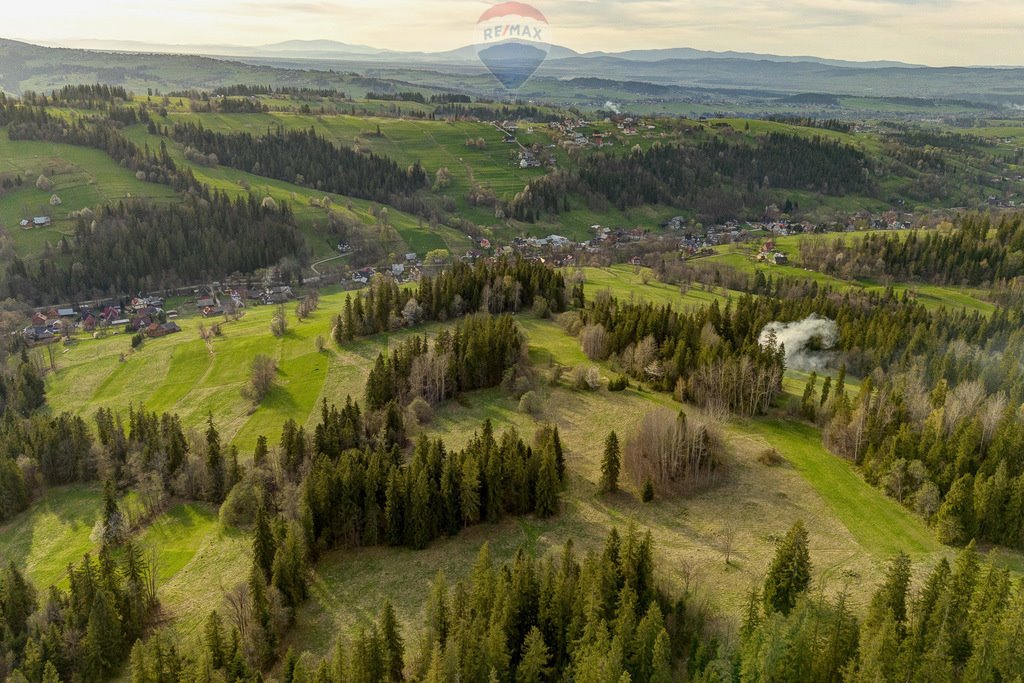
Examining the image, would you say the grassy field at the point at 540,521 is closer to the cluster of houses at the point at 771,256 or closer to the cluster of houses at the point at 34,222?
the cluster of houses at the point at 771,256

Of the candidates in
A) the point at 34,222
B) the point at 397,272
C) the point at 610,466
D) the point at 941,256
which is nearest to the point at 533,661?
the point at 610,466

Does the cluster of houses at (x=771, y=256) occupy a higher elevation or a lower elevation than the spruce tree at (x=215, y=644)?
higher

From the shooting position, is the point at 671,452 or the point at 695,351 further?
the point at 695,351

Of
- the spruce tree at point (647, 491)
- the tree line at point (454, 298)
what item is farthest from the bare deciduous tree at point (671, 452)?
the tree line at point (454, 298)

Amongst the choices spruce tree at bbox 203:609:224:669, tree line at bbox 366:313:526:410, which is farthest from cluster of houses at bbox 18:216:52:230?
spruce tree at bbox 203:609:224:669

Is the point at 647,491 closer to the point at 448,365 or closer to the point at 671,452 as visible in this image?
the point at 671,452

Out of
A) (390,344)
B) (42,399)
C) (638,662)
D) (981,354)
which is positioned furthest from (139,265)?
(981,354)
